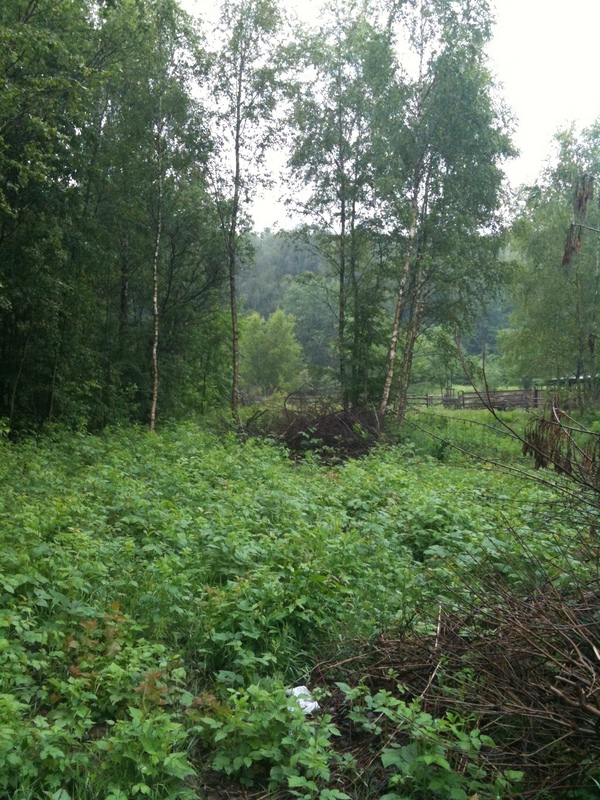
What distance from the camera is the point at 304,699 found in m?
3.96

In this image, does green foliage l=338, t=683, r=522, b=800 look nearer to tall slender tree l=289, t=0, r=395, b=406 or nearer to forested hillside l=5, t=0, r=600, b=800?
forested hillside l=5, t=0, r=600, b=800

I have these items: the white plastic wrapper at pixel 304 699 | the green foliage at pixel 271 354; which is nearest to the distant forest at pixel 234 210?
the white plastic wrapper at pixel 304 699

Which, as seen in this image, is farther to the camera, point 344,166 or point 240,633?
point 344,166

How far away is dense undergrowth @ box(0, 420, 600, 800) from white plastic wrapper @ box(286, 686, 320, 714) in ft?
0.29

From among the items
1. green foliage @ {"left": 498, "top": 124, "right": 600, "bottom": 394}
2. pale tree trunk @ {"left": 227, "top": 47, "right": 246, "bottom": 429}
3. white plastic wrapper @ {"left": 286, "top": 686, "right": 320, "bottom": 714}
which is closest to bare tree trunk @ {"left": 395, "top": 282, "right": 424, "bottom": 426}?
pale tree trunk @ {"left": 227, "top": 47, "right": 246, "bottom": 429}

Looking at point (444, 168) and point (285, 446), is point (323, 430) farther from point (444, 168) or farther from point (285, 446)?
point (444, 168)

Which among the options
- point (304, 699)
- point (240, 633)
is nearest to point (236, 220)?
point (240, 633)

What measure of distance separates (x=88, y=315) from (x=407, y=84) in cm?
1249

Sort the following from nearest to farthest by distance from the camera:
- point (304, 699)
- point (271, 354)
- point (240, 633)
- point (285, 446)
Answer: point (304, 699)
point (240, 633)
point (285, 446)
point (271, 354)

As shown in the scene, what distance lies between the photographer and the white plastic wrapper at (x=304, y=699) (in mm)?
3863

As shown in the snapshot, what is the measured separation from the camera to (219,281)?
2500 cm

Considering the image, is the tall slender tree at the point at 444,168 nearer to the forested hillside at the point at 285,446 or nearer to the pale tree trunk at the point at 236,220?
the forested hillside at the point at 285,446

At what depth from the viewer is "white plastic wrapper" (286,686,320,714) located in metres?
3.86

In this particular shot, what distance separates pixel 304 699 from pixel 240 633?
2.32ft
